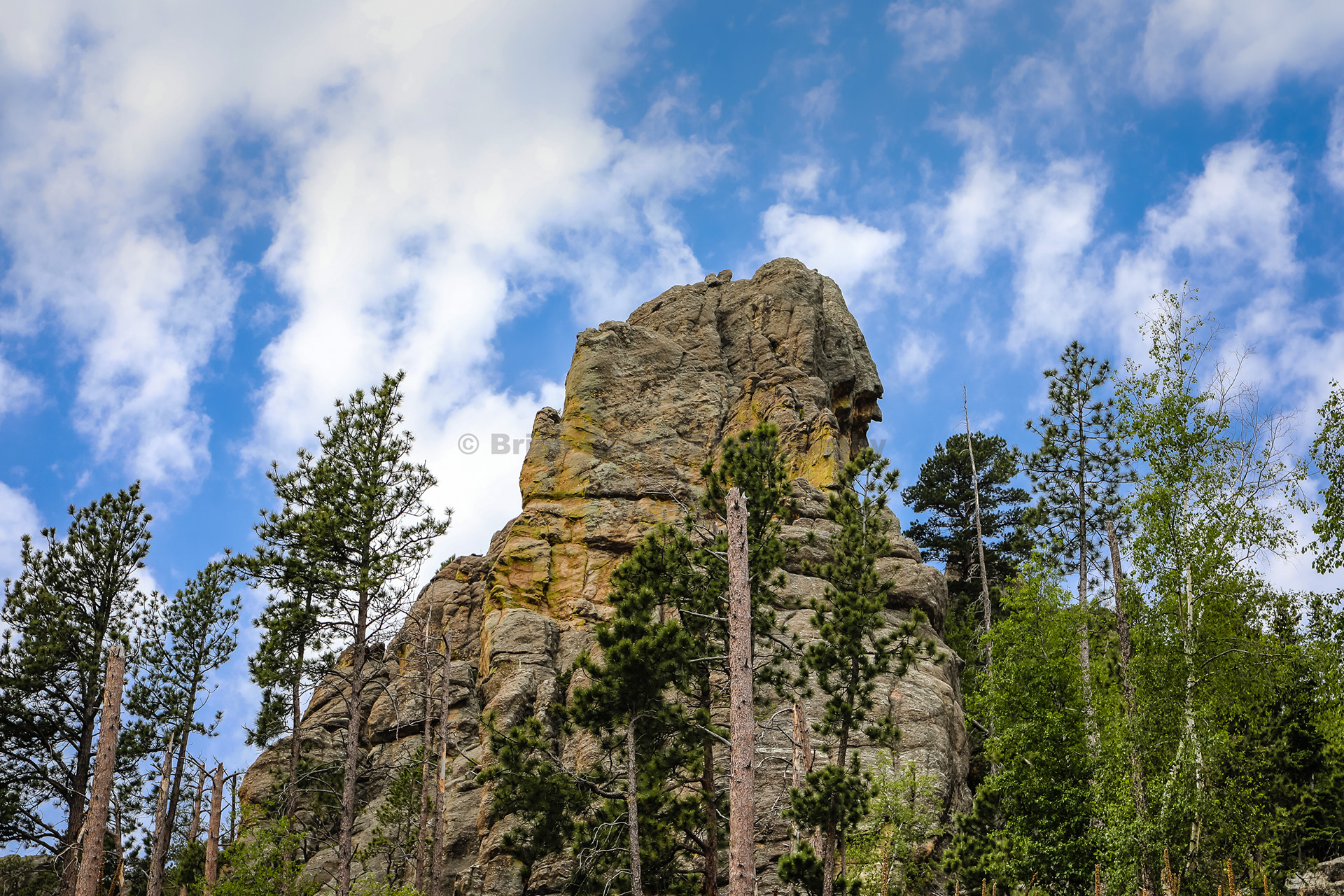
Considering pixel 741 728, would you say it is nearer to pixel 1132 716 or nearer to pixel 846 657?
pixel 846 657

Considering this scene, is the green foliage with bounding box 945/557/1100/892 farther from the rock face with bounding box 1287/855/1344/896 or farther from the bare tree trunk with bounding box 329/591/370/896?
the bare tree trunk with bounding box 329/591/370/896

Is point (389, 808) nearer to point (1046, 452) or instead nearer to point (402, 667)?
point (402, 667)

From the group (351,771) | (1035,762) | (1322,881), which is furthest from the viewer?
(1035,762)

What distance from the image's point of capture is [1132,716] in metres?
17.6

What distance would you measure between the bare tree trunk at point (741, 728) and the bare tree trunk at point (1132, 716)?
792 centimetres

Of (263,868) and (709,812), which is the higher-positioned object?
(709,812)

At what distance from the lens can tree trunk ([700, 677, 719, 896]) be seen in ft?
58.0

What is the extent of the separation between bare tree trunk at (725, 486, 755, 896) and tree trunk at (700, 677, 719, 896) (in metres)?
3.80

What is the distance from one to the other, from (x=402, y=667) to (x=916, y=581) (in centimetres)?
1952

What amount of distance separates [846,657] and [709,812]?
437 centimetres

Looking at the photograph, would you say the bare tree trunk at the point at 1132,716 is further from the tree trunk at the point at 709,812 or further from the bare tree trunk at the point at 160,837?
the bare tree trunk at the point at 160,837

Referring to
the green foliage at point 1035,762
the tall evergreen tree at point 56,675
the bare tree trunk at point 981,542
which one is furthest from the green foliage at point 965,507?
the tall evergreen tree at point 56,675

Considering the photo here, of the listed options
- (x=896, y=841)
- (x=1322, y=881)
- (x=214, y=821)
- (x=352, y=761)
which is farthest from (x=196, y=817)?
(x=1322, y=881)

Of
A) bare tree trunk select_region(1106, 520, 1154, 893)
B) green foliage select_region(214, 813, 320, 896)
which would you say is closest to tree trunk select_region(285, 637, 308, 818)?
green foliage select_region(214, 813, 320, 896)
